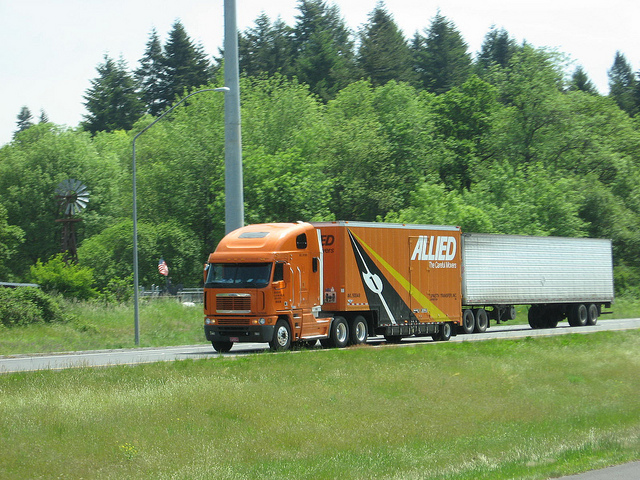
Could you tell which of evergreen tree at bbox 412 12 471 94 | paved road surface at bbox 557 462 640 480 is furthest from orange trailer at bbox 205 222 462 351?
evergreen tree at bbox 412 12 471 94

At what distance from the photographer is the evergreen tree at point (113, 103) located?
120188mm

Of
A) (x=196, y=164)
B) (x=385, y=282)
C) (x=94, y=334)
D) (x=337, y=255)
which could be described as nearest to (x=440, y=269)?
(x=385, y=282)

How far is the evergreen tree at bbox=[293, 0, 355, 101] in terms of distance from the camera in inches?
4181

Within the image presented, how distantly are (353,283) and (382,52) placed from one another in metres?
88.7

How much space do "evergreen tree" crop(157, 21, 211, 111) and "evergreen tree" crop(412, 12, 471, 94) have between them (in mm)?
29135

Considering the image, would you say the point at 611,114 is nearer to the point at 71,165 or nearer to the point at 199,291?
the point at 199,291

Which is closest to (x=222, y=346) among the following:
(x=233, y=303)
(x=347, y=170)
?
(x=233, y=303)

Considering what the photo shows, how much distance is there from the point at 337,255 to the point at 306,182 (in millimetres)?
33452

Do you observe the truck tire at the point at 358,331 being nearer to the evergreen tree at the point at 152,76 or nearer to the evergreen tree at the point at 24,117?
the evergreen tree at the point at 152,76

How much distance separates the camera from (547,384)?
72.9 ft

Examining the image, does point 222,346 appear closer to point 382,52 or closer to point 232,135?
point 232,135

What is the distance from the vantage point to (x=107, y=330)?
37.4 meters

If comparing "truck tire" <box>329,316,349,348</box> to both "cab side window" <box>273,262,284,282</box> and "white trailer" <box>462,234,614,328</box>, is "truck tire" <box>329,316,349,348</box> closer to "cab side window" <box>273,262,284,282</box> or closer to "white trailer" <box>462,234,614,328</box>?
"cab side window" <box>273,262,284,282</box>

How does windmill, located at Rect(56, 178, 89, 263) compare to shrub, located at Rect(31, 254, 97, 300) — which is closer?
shrub, located at Rect(31, 254, 97, 300)
